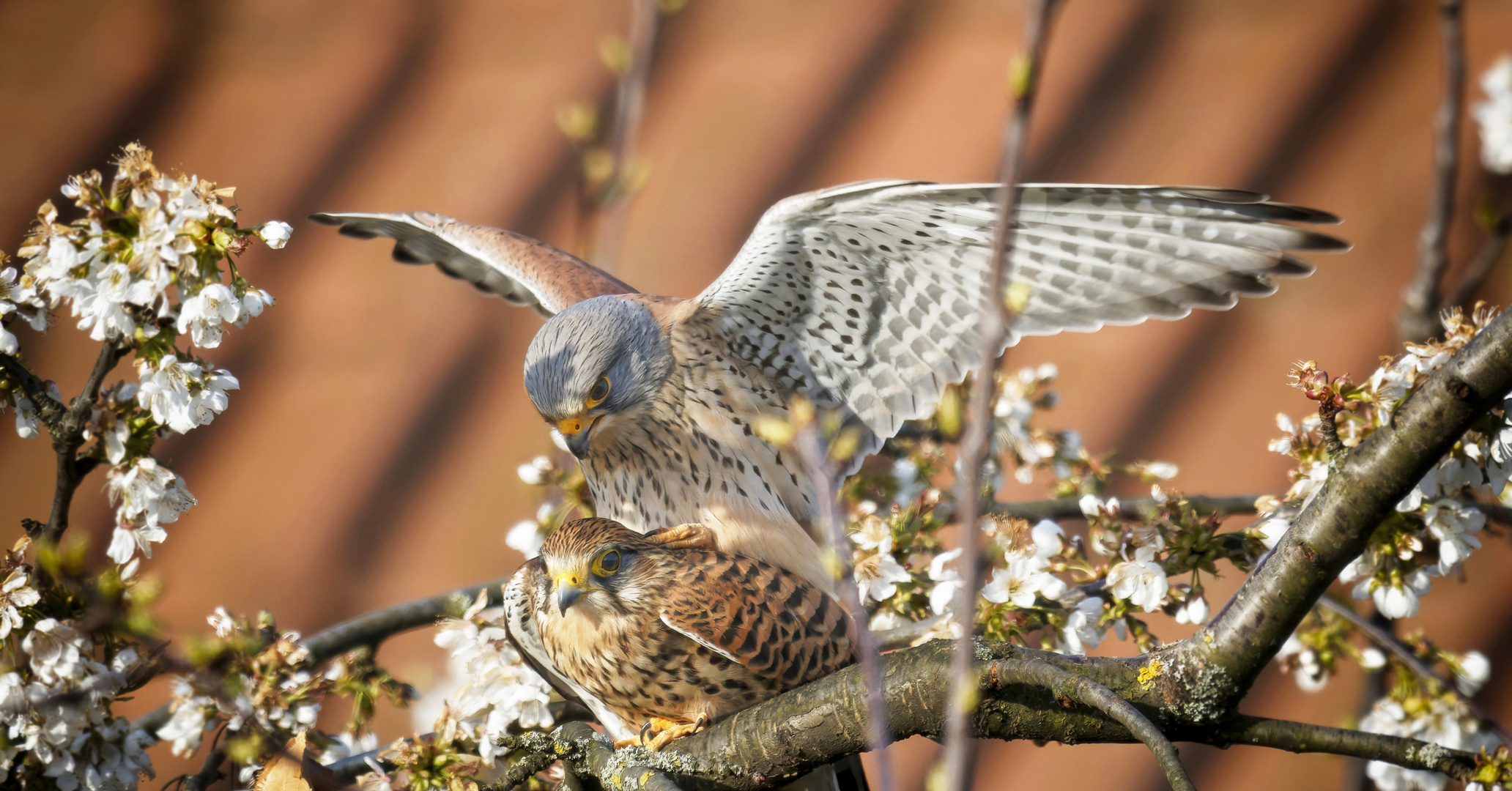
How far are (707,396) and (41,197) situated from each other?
167 centimetres

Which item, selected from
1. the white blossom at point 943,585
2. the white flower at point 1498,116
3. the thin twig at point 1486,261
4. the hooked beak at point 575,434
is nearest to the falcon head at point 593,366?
the hooked beak at point 575,434

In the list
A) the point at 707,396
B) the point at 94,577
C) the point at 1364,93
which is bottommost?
the point at 94,577

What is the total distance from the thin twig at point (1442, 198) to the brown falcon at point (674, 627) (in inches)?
54.9

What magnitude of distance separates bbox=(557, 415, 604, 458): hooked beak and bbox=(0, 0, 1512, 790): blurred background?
0.85m

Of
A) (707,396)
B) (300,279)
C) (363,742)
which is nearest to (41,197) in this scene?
(300,279)

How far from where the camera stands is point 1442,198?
1702 mm

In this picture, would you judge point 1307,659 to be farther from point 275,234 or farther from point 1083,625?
point 275,234

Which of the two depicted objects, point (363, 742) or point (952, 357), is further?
point (363, 742)

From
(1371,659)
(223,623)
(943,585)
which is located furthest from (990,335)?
(1371,659)

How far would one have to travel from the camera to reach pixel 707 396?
138cm

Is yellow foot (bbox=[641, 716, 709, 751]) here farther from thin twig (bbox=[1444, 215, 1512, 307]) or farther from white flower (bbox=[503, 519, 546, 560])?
thin twig (bbox=[1444, 215, 1512, 307])

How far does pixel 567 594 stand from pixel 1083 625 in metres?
0.65

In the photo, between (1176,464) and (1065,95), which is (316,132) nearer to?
(1065,95)

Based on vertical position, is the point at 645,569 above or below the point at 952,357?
below
